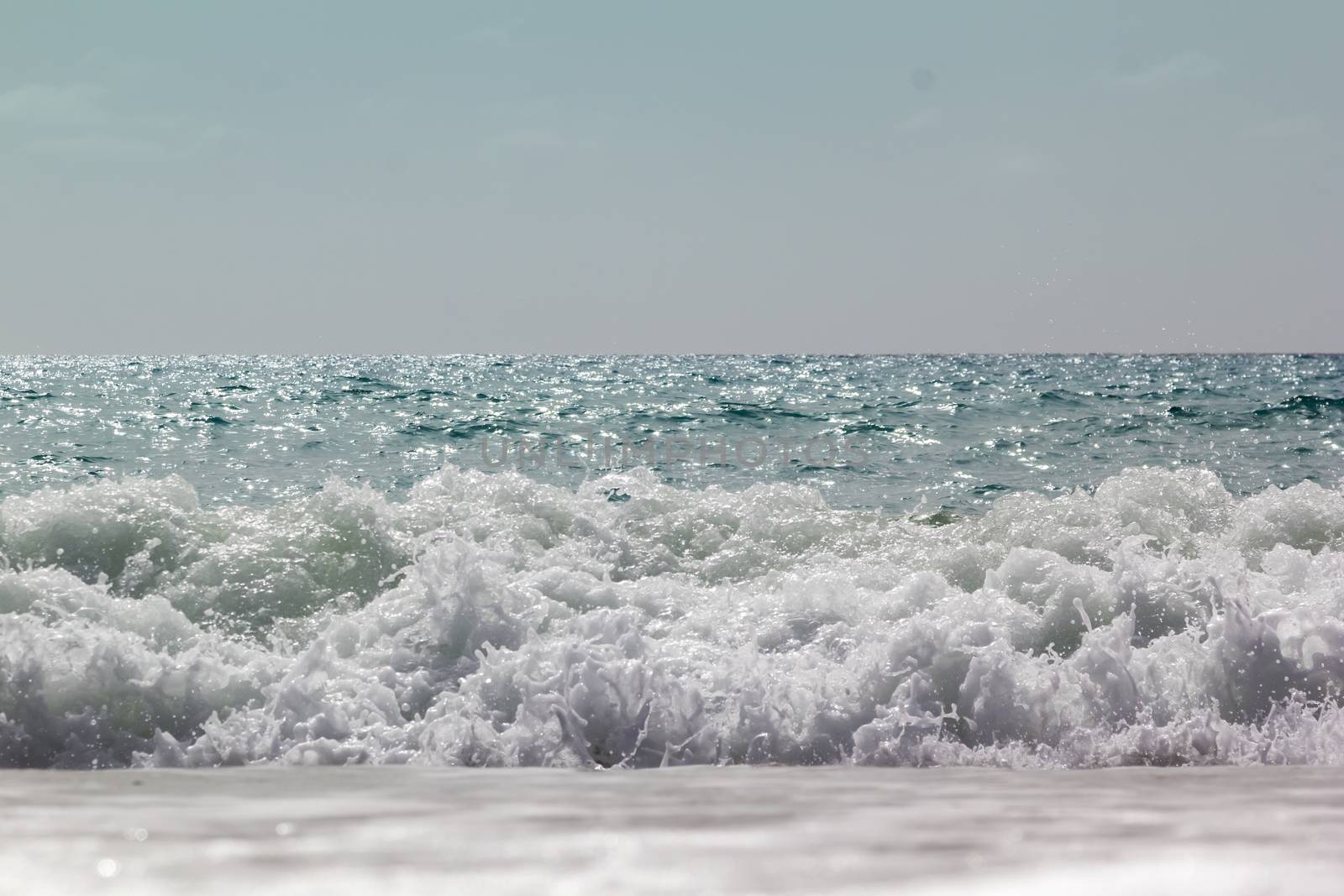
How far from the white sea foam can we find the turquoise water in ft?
14.2

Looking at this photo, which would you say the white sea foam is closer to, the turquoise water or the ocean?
the ocean

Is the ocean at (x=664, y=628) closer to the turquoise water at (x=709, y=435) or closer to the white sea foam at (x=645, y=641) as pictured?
the white sea foam at (x=645, y=641)

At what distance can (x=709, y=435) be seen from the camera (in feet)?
59.2

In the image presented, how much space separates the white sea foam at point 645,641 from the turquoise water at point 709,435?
14.2 feet

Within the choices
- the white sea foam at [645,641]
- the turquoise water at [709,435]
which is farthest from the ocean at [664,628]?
the turquoise water at [709,435]

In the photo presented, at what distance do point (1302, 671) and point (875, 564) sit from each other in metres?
2.46

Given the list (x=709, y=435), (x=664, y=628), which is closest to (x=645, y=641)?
(x=664, y=628)

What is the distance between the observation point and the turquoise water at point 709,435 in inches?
515

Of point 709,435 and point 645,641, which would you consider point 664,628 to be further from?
point 709,435

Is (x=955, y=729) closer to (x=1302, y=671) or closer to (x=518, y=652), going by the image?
(x=1302, y=671)

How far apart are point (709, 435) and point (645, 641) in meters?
13.3

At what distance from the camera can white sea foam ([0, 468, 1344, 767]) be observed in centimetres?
438

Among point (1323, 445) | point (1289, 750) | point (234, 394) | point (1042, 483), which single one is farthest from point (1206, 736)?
point (234, 394)

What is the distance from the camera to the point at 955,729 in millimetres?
4430
